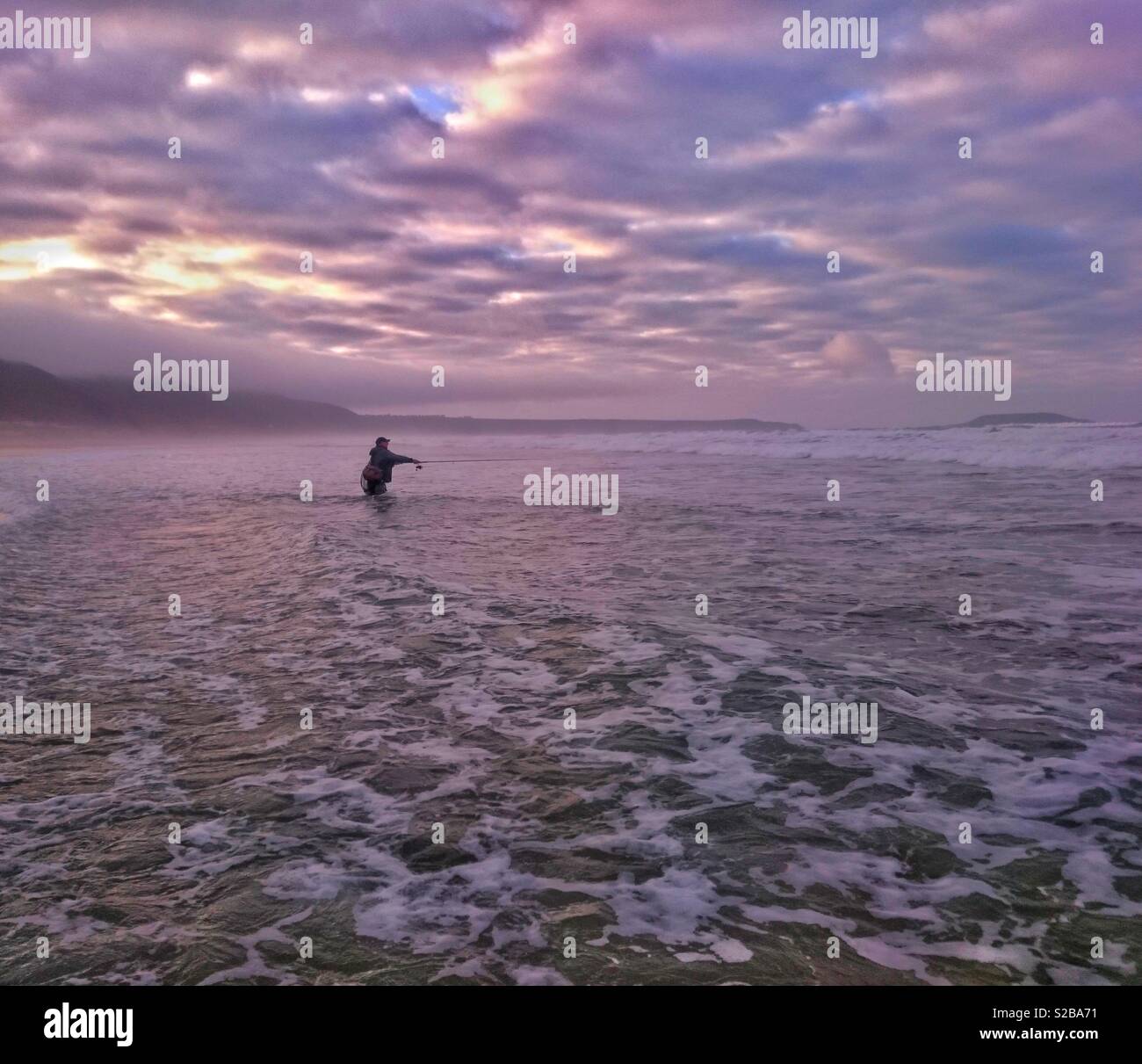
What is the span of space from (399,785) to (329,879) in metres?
1.40

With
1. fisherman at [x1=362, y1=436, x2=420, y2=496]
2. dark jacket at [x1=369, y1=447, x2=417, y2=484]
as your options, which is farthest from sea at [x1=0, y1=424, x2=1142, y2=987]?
dark jacket at [x1=369, y1=447, x2=417, y2=484]

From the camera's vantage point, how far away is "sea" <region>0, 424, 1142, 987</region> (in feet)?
13.7

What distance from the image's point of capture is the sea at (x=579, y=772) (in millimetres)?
4168

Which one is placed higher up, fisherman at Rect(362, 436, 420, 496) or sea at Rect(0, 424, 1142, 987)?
fisherman at Rect(362, 436, 420, 496)

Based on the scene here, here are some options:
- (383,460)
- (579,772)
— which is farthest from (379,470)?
(579,772)

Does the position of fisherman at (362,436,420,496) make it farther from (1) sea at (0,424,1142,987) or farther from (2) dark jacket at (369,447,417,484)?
(1) sea at (0,424,1142,987)

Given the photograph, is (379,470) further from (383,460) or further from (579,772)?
(579,772)

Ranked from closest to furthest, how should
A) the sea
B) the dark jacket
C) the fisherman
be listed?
the sea < the fisherman < the dark jacket

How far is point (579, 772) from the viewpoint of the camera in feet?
20.8

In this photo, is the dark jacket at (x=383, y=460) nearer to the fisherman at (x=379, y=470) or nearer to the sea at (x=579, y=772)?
the fisherman at (x=379, y=470)
